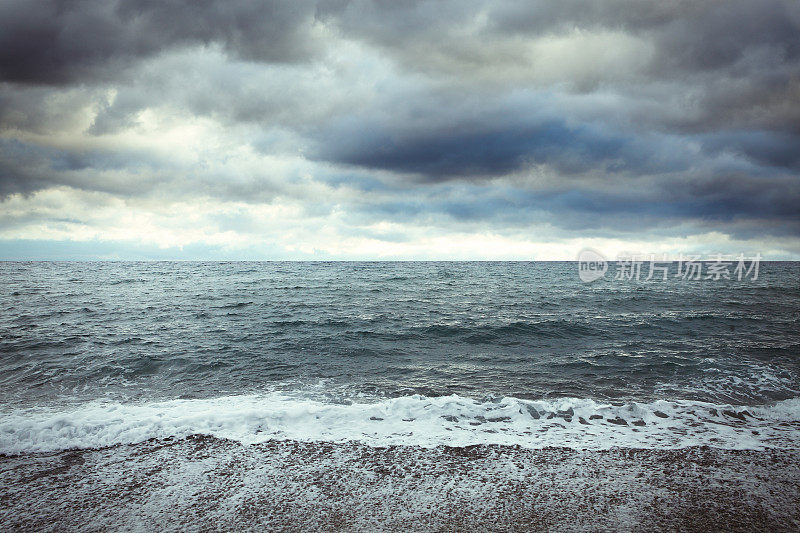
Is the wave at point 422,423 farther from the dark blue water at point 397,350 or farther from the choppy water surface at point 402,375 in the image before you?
the dark blue water at point 397,350

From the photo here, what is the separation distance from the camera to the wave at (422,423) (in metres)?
6.77

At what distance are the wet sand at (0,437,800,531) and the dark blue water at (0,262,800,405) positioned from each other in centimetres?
356

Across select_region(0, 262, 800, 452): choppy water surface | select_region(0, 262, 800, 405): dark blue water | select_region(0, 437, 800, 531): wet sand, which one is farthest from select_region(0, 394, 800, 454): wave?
select_region(0, 262, 800, 405): dark blue water

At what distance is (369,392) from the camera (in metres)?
9.92

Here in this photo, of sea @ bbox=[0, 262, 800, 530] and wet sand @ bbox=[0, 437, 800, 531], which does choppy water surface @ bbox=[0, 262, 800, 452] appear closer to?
sea @ bbox=[0, 262, 800, 530]

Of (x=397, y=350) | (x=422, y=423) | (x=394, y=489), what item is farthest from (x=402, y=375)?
(x=394, y=489)

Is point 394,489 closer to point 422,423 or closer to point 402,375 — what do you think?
point 422,423

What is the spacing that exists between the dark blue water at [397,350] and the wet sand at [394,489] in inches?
140

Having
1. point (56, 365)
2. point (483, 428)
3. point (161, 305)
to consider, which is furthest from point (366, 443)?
point (161, 305)

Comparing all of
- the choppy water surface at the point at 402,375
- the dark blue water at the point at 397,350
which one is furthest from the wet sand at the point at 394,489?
the dark blue water at the point at 397,350

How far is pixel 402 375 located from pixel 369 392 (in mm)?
1825

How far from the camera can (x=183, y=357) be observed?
43.8ft

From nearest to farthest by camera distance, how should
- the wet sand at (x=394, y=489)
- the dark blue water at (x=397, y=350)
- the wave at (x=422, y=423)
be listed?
the wet sand at (x=394, y=489) < the wave at (x=422, y=423) < the dark blue water at (x=397, y=350)

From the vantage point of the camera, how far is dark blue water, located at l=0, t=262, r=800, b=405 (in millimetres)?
10352
